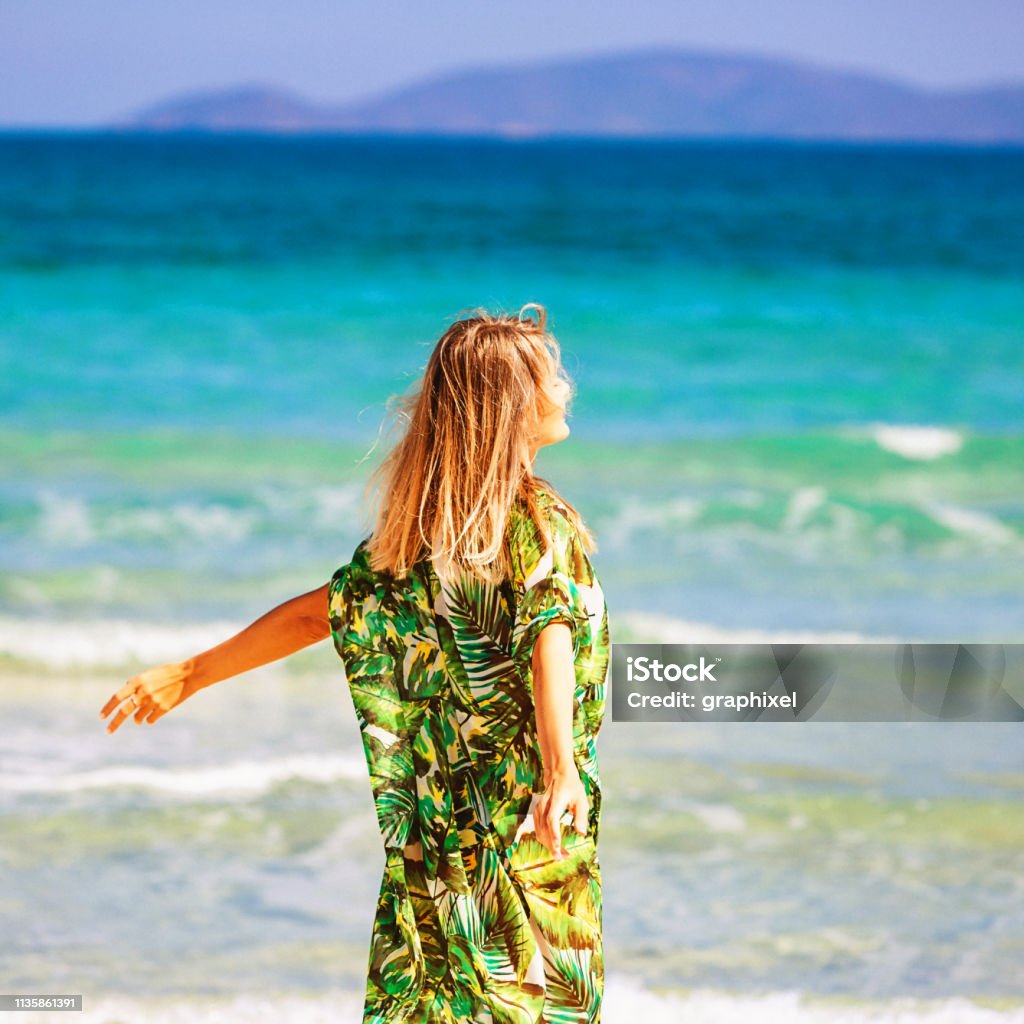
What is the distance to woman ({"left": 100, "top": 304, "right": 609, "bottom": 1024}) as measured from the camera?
5.81 feet

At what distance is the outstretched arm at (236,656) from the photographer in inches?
76.6

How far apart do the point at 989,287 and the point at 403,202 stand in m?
11.4

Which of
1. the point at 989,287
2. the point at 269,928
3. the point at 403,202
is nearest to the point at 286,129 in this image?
the point at 403,202

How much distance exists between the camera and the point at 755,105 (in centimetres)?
5709

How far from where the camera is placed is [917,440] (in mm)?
10312

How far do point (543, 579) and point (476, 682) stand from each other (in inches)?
7.6

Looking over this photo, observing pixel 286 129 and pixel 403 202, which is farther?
pixel 286 129

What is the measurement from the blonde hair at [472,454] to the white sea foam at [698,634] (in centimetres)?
423

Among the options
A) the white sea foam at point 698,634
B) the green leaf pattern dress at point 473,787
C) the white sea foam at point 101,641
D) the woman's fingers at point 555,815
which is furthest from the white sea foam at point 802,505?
the woman's fingers at point 555,815

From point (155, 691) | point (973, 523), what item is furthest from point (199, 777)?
point (973, 523)

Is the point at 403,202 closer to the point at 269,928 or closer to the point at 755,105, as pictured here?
the point at 269,928

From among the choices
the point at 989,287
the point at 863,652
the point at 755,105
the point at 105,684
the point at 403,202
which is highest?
the point at 755,105

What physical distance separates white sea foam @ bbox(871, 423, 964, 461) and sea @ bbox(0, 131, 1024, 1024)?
47mm

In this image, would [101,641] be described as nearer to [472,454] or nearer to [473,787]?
[473,787]
